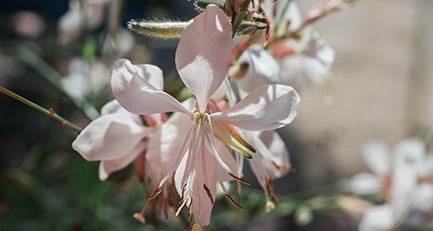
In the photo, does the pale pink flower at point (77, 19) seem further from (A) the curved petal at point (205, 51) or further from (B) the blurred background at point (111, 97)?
(A) the curved petal at point (205, 51)

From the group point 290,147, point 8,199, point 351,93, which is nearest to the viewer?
point 8,199

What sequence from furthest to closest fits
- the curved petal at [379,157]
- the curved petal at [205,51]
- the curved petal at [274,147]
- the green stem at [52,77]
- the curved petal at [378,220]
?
1. the curved petal at [379,157]
2. the curved petal at [378,220]
3. the green stem at [52,77]
4. the curved petal at [274,147]
5. the curved petal at [205,51]

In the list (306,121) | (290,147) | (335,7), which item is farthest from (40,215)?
(306,121)

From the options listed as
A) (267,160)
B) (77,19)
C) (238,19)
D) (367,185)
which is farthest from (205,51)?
(367,185)

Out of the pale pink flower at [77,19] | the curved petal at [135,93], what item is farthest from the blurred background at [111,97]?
the curved petal at [135,93]

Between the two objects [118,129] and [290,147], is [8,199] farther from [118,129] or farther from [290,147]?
[290,147]

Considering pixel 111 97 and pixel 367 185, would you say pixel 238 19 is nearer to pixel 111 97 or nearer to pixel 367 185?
pixel 111 97

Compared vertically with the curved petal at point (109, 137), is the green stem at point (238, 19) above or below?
above
